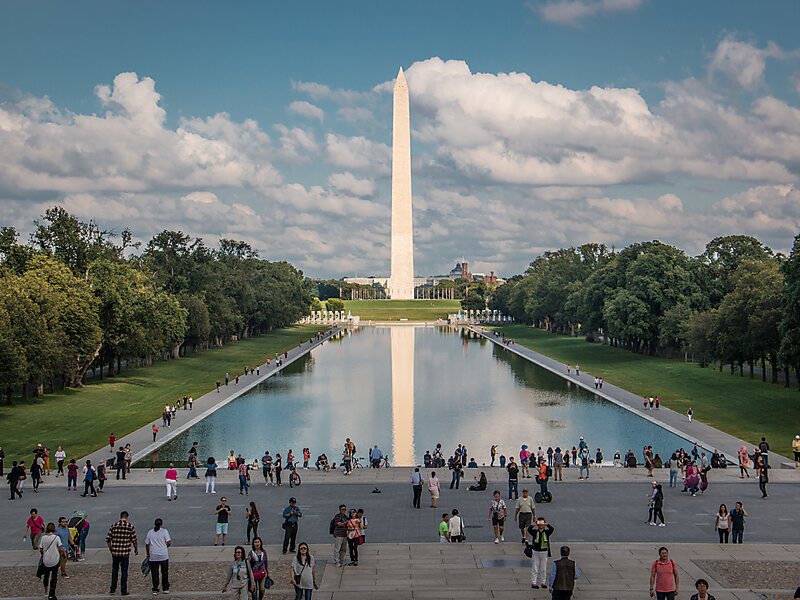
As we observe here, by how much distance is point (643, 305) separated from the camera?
80.5m

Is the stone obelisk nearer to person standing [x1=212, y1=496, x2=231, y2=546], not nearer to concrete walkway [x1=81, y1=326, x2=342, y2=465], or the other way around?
concrete walkway [x1=81, y1=326, x2=342, y2=465]

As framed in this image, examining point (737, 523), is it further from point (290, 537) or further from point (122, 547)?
point (122, 547)

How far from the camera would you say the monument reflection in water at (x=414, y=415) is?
40.3 metres

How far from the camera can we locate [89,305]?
57406 millimetres

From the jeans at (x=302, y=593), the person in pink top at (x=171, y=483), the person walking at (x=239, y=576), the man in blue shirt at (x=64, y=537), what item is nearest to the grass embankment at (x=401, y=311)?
the person in pink top at (x=171, y=483)

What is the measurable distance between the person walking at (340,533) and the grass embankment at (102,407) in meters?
21.3

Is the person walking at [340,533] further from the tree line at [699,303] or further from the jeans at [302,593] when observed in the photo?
the tree line at [699,303]

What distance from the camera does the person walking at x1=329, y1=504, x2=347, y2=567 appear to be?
18062mm

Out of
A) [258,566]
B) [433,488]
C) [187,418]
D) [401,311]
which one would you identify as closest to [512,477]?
[433,488]

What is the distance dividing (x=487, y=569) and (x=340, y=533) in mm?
2971

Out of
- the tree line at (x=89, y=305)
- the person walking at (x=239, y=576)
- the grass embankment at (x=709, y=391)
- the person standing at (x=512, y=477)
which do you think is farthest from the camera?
the tree line at (x=89, y=305)

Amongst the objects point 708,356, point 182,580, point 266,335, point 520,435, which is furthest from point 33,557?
point 266,335

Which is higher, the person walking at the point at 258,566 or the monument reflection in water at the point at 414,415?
the person walking at the point at 258,566

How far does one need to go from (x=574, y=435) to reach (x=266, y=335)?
87.7m
